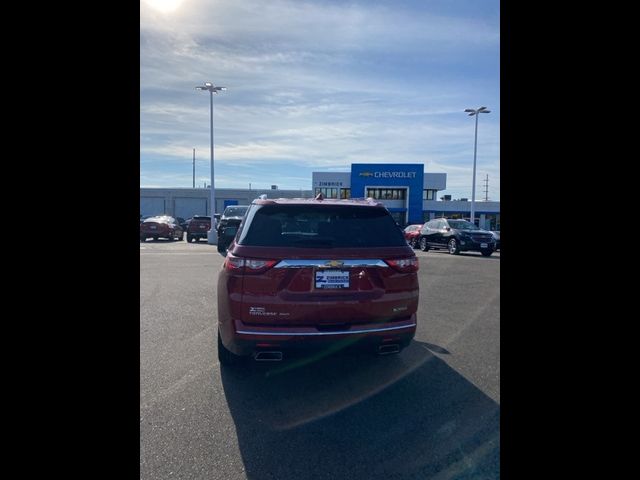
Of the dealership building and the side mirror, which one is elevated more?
the dealership building

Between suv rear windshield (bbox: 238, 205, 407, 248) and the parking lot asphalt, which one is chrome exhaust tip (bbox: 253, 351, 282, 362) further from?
suv rear windshield (bbox: 238, 205, 407, 248)

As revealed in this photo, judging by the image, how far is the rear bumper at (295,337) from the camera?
3.40m

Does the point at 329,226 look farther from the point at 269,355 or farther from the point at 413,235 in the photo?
the point at 413,235

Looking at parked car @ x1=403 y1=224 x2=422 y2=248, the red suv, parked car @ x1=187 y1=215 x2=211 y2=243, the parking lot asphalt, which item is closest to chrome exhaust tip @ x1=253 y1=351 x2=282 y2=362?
the red suv

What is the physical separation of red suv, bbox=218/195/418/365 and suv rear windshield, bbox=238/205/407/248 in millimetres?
10

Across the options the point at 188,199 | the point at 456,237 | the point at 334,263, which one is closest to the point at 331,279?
the point at 334,263

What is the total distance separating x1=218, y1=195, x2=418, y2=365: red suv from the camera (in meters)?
3.43

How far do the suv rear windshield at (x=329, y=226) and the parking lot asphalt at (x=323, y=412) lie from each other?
139 centimetres

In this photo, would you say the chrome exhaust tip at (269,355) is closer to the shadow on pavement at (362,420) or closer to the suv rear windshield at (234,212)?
the shadow on pavement at (362,420)

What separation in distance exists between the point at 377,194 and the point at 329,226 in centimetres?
4087

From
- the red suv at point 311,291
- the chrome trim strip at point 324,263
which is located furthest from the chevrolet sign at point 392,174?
the chrome trim strip at point 324,263

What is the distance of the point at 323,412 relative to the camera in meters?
3.26
